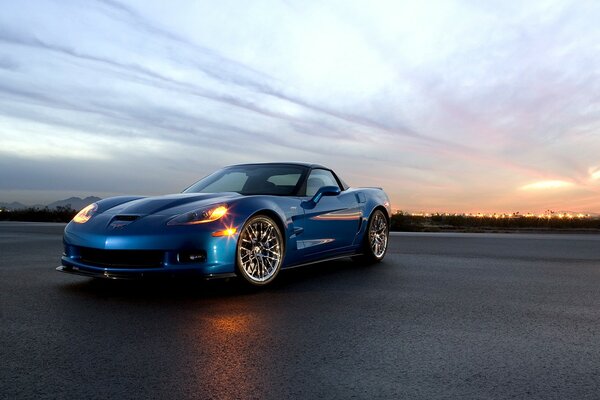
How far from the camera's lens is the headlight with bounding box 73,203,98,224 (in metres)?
5.86

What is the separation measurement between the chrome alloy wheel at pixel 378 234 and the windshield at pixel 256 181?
5.31ft

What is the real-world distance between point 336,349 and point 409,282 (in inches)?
121

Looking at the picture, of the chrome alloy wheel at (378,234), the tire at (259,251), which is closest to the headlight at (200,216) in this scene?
the tire at (259,251)

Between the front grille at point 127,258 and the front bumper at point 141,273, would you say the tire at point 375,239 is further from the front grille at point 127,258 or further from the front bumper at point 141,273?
the front grille at point 127,258

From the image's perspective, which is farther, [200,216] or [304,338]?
[200,216]

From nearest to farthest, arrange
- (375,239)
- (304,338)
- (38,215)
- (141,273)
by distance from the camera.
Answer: (304,338) < (141,273) < (375,239) < (38,215)

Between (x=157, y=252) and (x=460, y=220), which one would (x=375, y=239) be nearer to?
(x=157, y=252)

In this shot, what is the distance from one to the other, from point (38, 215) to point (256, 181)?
2256 centimetres

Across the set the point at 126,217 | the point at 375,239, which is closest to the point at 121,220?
the point at 126,217

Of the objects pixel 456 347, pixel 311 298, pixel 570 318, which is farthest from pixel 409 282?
pixel 456 347

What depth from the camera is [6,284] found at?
5.85 meters

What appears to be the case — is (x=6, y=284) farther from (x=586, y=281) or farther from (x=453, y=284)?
(x=586, y=281)

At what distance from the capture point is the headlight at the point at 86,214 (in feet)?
19.2

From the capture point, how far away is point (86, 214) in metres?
6.00
